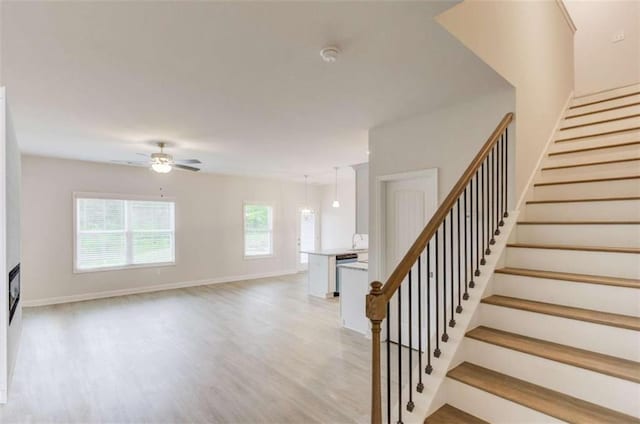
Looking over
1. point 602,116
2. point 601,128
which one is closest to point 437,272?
point 601,128

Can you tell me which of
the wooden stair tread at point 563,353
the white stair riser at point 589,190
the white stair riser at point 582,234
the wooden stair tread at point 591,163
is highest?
the wooden stair tread at point 591,163

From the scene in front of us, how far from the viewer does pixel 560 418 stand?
159 centimetres

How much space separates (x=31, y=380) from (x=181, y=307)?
109 inches

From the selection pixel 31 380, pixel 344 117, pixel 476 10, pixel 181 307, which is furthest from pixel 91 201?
pixel 476 10

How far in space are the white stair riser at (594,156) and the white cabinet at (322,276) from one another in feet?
13.7

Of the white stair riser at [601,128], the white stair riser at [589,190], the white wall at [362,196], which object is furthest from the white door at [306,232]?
the white stair riser at [589,190]

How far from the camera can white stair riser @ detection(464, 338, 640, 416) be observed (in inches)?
63.6

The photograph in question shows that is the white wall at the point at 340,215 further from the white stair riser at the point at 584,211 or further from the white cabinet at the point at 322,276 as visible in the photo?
the white stair riser at the point at 584,211

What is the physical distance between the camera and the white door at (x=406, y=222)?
3742 millimetres

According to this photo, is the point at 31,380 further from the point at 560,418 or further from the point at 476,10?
the point at 476,10

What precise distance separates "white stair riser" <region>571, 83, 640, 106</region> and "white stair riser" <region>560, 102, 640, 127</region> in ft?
1.56

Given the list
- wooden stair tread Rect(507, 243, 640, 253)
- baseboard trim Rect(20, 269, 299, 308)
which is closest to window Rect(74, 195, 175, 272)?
baseboard trim Rect(20, 269, 299, 308)

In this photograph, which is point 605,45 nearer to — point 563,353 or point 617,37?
point 617,37

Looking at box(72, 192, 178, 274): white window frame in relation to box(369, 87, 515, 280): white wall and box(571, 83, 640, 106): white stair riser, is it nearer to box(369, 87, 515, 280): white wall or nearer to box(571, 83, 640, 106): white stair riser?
box(369, 87, 515, 280): white wall
